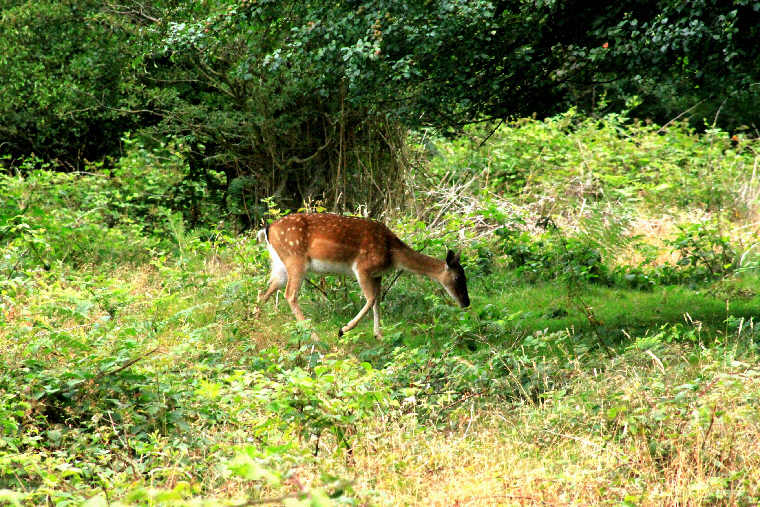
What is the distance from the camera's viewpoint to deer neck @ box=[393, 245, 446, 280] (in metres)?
10.6

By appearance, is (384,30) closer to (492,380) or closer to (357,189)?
(492,380)

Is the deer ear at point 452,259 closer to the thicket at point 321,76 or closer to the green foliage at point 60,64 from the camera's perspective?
the thicket at point 321,76

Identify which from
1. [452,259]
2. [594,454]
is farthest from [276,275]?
[594,454]

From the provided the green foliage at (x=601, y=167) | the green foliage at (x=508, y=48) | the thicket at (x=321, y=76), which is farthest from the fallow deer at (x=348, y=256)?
the green foliage at (x=601, y=167)

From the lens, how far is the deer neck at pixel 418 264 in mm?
10555


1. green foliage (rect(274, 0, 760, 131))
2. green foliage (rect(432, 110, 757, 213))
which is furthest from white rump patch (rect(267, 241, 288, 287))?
green foliage (rect(432, 110, 757, 213))

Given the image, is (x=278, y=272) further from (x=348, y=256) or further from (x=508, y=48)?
(x=508, y=48)

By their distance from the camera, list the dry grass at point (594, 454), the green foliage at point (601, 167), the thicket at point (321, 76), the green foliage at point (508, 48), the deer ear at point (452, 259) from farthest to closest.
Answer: the green foliage at point (601, 167)
the deer ear at point (452, 259)
the thicket at point (321, 76)
the green foliage at point (508, 48)
the dry grass at point (594, 454)

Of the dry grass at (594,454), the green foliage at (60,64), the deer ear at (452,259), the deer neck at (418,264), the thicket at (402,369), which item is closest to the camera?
the dry grass at (594,454)

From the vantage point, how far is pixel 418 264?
10.6 metres

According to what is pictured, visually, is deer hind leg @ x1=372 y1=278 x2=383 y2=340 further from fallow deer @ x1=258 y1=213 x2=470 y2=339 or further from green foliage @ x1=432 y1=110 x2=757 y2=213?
green foliage @ x1=432 y1=110 x2=757 y2=213

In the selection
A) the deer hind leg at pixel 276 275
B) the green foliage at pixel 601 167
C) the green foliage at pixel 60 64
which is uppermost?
the green foliage at pixel 60 64

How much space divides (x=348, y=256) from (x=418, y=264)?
2.71ft

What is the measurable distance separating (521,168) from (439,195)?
2.54m
